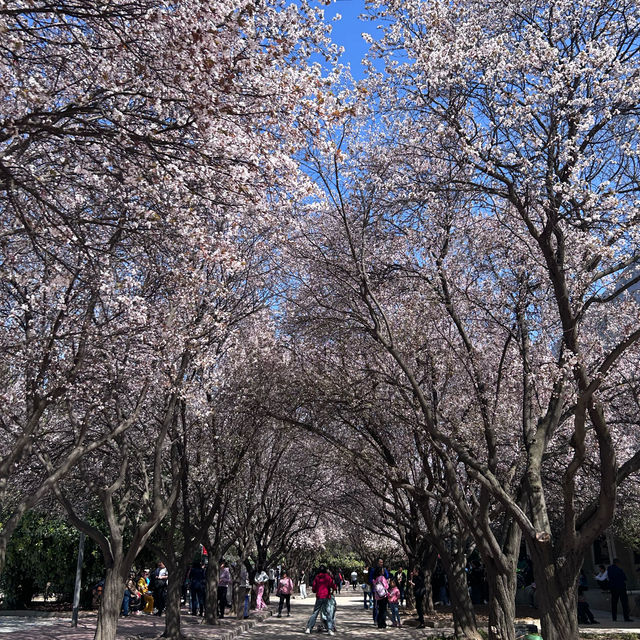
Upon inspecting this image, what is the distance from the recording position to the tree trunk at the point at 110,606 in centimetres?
1189

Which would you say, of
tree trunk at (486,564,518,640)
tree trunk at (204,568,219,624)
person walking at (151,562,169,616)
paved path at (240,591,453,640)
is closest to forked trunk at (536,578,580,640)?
tree trunk at (486,564,518,640)

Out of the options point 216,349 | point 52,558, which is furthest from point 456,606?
point 52,558

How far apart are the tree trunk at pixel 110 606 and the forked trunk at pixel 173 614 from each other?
233cm

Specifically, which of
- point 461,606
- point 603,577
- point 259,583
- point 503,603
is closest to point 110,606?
point 503,603

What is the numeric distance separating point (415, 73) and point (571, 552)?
6856mm

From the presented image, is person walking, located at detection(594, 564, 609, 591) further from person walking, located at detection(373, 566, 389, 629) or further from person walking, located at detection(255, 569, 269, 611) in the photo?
person walking, located at detection(255, 569, 269, 611)

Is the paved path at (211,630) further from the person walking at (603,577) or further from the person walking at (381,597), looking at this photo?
the person walking at (603,577)

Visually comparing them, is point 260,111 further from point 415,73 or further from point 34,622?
point 34,622

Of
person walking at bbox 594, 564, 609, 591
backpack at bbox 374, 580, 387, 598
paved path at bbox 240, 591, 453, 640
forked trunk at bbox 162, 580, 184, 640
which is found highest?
person walking at bbox 594, 564, 609, 591

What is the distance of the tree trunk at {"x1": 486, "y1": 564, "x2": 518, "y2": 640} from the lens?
1129 cm

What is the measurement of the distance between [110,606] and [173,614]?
2842 mm

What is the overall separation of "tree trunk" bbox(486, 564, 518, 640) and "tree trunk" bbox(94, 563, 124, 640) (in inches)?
251

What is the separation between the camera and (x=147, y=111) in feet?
21.7

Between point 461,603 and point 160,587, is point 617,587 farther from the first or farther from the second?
point 160,587
